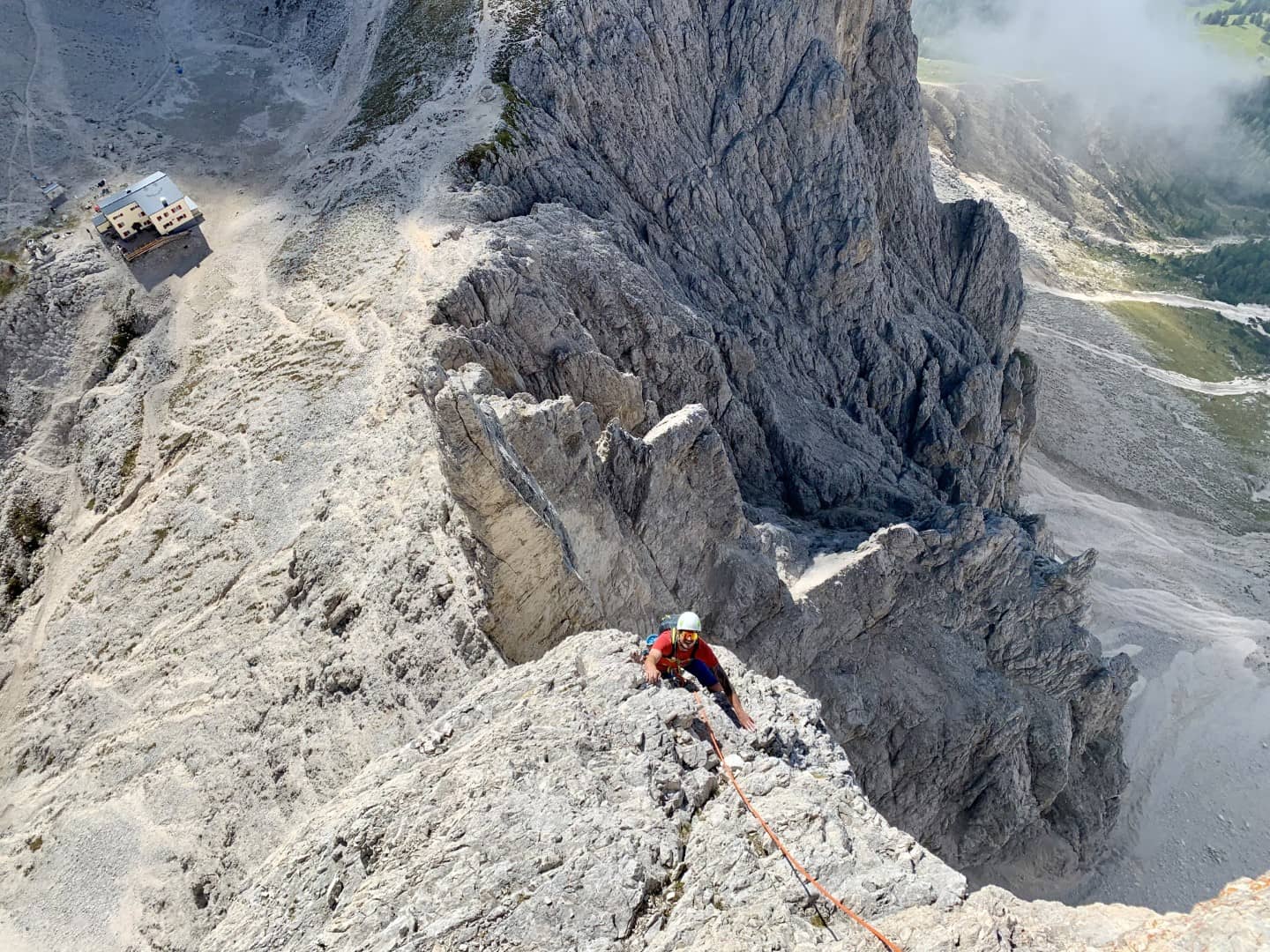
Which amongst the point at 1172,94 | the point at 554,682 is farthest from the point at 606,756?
the point at 1172,94

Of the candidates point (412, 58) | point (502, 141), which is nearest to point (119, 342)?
point (502, 141)

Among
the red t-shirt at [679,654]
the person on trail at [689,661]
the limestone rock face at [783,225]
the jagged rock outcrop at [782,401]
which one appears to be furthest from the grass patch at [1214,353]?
the red t-shirt at [679,654]

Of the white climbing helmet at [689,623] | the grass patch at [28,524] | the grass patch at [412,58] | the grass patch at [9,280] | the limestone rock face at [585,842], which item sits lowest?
the grass patch at [28,524]

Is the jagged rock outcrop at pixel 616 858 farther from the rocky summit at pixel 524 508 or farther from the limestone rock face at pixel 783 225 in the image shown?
the limestone rock face at pixel 783 225

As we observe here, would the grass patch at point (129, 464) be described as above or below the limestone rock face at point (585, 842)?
below

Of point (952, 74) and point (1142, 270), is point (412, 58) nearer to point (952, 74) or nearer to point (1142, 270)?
point (1142, 270)

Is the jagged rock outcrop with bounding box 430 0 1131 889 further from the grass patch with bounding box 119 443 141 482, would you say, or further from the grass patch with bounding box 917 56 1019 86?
the grass patch with bounding box 917 56 1019 86

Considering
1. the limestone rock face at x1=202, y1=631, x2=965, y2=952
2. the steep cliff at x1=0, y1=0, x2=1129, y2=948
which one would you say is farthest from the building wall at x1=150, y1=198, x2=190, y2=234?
the limestone rock face at x1=202, y1=631, x2=965, y2=952
